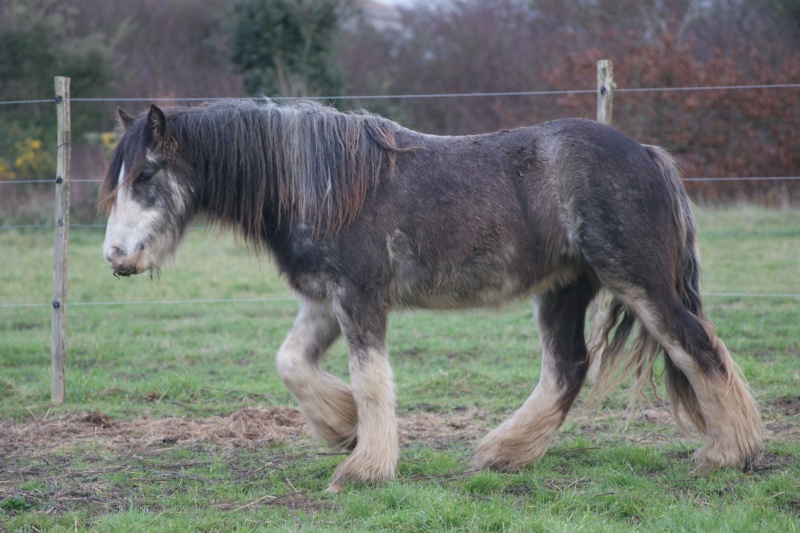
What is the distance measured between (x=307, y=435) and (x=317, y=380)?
989 millimetres

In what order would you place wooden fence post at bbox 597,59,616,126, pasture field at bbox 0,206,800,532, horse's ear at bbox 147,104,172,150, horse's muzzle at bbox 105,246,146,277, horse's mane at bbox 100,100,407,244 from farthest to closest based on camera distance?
wooden fence post at bbox 597,59,616,126
horse's mane at bbox 100,100,407,244
horse's ear at bbox 147,104,172,150
horse's muzzle at bbox 105,246,146,277
pasture field at bbox 0,206,800,532

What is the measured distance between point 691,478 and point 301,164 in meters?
2.84

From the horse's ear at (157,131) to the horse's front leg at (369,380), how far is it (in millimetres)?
1321

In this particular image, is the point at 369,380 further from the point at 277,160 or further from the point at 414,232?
the point at 277,160

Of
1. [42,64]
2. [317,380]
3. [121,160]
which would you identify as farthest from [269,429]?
[42,64]

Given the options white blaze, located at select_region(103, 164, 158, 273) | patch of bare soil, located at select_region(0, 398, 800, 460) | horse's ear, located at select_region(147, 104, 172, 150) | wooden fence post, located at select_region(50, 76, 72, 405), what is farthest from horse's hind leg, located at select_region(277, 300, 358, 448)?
wooden fence post, located at select_region(50, 76, 72, 405)

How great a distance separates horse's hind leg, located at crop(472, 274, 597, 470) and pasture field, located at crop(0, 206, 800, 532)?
0.14 meters

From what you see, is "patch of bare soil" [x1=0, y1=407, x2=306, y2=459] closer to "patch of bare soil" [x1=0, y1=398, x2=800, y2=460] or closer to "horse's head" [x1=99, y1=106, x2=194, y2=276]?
"patch of bare soil" [x1=0, y1=398, x2=800, y2=460]

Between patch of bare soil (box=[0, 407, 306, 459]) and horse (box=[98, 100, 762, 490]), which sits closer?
horse (box=[98, 100, 762, 490])

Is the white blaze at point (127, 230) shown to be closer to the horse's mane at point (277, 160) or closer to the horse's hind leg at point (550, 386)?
the horse's mane at point (277, 160)

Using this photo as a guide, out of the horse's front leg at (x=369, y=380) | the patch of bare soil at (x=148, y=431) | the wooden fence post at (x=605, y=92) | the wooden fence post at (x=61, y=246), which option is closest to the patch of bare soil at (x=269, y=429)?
the patch of bare soil at (x=148, y=431)

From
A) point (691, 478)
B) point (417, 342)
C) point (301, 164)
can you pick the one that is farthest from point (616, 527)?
point (417, 342)

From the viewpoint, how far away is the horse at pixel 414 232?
469 centimetres

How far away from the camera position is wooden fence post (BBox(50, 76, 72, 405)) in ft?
22.1
